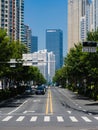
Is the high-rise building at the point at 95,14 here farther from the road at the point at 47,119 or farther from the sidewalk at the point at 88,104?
the road at the point at 47,119

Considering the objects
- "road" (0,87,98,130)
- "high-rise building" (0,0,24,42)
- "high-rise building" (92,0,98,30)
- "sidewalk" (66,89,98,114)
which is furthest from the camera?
"high-rise building" (0,0,24,42)

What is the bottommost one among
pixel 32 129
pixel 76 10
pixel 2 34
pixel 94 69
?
pixel 32 129

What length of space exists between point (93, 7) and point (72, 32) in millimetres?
58540

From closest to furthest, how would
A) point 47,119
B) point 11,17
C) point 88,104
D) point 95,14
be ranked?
point 47,119
point 88,104
point 11,17
point 95,14

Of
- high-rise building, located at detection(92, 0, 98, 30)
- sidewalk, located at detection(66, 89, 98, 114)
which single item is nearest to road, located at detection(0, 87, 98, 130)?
sidewalk, located at detection(66, 89, 98, 114)

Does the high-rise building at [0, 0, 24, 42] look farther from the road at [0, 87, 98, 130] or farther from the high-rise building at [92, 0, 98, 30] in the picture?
the road at [0, 87, 98, 130]

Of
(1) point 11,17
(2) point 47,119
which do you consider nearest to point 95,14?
(1) point 11,17

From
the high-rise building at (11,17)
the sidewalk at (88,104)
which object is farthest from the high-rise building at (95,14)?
the sidewalk at (88,104)

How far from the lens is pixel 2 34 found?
49.2 meters

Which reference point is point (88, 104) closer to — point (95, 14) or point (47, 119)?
point (47, 119)

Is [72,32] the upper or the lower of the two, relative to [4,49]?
upper

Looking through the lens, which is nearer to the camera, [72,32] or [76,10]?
[72,32]

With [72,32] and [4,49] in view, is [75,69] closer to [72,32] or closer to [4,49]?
[4,49]

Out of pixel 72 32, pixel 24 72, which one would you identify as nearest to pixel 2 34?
pixel 24 72
